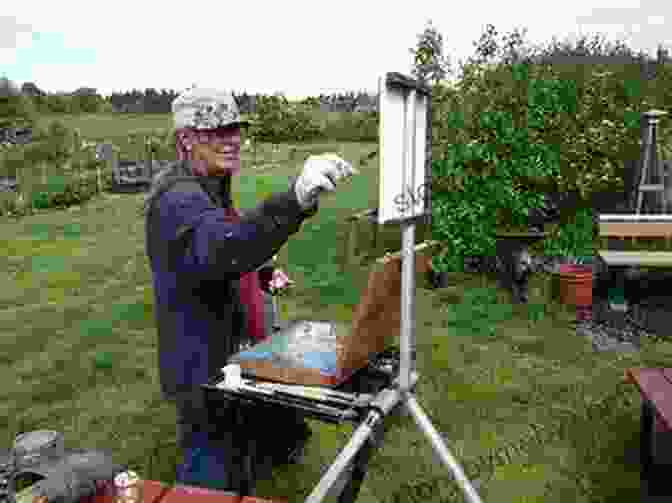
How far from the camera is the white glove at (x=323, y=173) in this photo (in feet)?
5.57

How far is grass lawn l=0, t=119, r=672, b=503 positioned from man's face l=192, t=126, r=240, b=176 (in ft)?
3.78

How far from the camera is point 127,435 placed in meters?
3.88

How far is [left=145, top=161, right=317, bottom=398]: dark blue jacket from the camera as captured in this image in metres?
1.83

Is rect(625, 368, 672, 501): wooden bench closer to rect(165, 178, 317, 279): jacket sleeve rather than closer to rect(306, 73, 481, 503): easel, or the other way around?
rect(306, 73, 481, 503): easel

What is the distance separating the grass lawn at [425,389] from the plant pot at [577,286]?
0.20m

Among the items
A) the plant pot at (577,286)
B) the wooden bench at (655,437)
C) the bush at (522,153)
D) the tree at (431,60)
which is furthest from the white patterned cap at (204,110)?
the tree at (431,60)

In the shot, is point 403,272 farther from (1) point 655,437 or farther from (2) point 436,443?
(1) point 655,437

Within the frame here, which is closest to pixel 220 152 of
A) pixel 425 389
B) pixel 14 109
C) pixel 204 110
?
pixel 204 110

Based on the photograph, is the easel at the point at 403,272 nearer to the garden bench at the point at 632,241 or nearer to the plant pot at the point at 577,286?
the plant pot at the point at 577,286

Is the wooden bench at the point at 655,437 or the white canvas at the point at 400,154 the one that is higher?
the white canvas at the point at 400,154

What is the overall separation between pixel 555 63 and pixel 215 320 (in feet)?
22.6

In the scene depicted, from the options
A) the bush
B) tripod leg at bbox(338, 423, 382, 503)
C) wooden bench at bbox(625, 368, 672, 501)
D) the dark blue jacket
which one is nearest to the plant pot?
the bush

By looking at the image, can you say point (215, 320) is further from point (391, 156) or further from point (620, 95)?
point (620, 95)

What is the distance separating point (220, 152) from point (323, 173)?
2.71 ft
